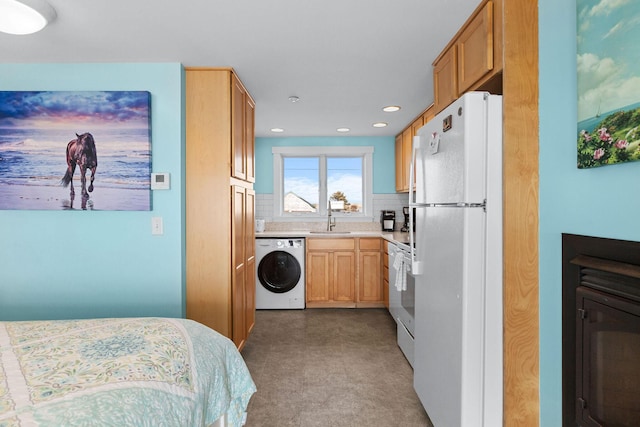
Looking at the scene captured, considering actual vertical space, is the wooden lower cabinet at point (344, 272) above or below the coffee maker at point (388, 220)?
below

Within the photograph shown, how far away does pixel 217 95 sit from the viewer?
2.58 m

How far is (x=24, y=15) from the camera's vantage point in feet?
5.59

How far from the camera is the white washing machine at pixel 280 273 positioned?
4.43 metres

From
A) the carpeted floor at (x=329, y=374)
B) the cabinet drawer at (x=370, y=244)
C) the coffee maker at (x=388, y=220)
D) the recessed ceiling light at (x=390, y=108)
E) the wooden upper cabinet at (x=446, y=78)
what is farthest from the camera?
the coffee maker at (x=388, y=220)

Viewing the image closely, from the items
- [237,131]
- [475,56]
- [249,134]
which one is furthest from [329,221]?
[475,56]

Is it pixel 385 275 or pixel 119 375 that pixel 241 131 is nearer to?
pixel 119 375

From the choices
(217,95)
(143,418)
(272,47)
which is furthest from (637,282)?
(217,95)

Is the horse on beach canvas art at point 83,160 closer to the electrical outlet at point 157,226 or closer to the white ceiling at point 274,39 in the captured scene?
the electrical outlet at point 157,226

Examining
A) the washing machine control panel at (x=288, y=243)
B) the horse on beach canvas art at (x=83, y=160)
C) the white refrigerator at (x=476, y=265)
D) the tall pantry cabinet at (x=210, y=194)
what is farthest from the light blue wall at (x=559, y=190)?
the washing machine control panel at (x=288, y=243)

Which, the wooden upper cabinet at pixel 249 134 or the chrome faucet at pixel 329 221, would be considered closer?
the wooden upper cabinet at pixel 249 134

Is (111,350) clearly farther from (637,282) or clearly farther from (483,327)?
(637,282)

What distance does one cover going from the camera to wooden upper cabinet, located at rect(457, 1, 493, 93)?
168 centimetres

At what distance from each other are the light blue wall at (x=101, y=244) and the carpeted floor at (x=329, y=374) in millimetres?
895

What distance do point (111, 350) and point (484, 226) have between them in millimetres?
1515
